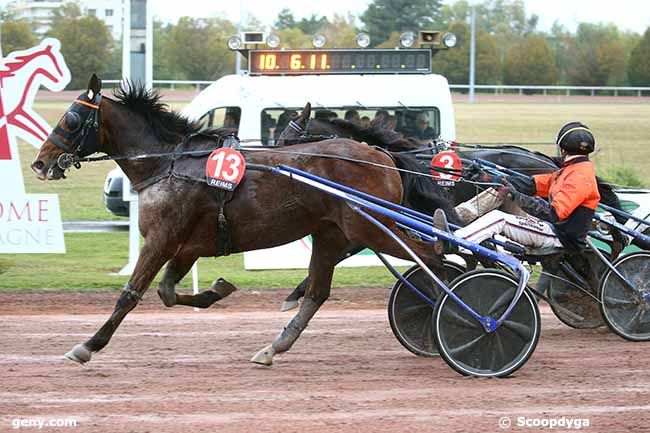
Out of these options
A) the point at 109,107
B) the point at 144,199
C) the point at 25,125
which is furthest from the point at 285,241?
the point at 25,125

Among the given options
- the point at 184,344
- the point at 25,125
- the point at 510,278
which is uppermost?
the point at 25,125

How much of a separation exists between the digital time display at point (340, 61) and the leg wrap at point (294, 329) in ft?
18.2

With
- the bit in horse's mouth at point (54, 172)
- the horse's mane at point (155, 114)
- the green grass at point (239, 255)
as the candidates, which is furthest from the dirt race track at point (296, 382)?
the green grass at point (239, 255)

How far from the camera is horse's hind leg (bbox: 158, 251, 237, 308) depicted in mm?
7445

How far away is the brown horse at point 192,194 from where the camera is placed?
708 cm

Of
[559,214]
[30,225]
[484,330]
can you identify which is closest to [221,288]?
[484,330]

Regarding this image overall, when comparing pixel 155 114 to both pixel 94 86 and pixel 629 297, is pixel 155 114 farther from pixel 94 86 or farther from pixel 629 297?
pixel 629 297

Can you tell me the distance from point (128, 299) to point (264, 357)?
3.19ft

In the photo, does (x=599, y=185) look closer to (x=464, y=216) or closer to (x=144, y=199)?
(x=464, y=216)

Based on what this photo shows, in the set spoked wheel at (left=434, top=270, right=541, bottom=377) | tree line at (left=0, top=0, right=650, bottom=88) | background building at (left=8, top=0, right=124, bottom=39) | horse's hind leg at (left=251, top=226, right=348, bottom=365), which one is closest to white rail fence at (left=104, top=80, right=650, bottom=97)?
tree line at (left=0, top=0, right=650, bottom=88)

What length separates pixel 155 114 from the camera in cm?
753

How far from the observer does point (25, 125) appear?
36.7 ft

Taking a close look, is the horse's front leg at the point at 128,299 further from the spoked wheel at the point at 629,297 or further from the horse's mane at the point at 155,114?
the spoked wheel at the point at 629,297

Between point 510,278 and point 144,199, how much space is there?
2421 mm
